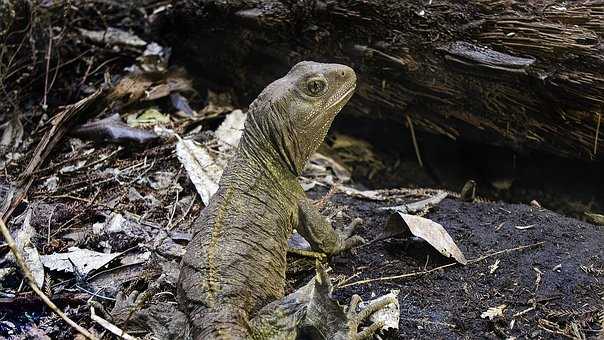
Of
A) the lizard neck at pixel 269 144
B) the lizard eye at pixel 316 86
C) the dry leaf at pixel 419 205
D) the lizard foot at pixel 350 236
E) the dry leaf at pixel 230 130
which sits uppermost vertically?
the lizard eye at pixel 316 86

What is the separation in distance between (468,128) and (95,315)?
3.66 m

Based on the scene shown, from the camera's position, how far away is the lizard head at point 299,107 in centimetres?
445

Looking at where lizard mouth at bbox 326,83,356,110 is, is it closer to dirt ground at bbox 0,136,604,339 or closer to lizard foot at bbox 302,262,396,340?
dirt ground at bbox 0,136,604,339

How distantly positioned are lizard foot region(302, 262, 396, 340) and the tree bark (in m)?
2.56

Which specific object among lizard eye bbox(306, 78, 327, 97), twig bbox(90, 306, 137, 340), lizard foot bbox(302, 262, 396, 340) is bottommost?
twig bbox(90, 306, 137, 340)

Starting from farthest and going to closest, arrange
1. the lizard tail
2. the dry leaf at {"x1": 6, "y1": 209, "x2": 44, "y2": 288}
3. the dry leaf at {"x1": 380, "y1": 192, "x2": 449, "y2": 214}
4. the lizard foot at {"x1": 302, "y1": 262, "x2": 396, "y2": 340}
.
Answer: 1. the dry leaf at {"x1": 380, "y1": 192, "x2": 449, "y2": 214}
2. the dry leaf at {"x1": 6, "y1": 209, "x2": 44, "y2": 288}
3. the lizard foot at {"x1": 302, "y1": 262, "x2": 396, "y2": 340}
4. the lizard tail

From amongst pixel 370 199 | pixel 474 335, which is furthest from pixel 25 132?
pixel 474 335

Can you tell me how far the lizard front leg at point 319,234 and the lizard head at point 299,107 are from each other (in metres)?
0.34

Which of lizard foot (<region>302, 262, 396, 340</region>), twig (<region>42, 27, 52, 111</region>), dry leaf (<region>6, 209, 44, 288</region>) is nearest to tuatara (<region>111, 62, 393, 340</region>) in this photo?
lizard foot (<region>302, 262, 396, 340</region>)

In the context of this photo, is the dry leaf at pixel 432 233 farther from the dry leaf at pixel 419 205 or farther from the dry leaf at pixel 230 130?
the dry leaf at pixel 230 130

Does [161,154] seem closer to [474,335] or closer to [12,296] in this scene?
[12,296]

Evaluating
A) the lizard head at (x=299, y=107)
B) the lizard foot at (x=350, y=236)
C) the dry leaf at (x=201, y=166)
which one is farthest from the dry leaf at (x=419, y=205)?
the dry leaf at (x=201, y=166)

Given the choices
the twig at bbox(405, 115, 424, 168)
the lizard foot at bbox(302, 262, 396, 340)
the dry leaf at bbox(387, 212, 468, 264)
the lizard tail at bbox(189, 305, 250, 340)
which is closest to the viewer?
the lizard tail at bbox(189, 305, 250, 340)

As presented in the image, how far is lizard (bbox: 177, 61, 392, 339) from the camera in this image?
3.56 metres
